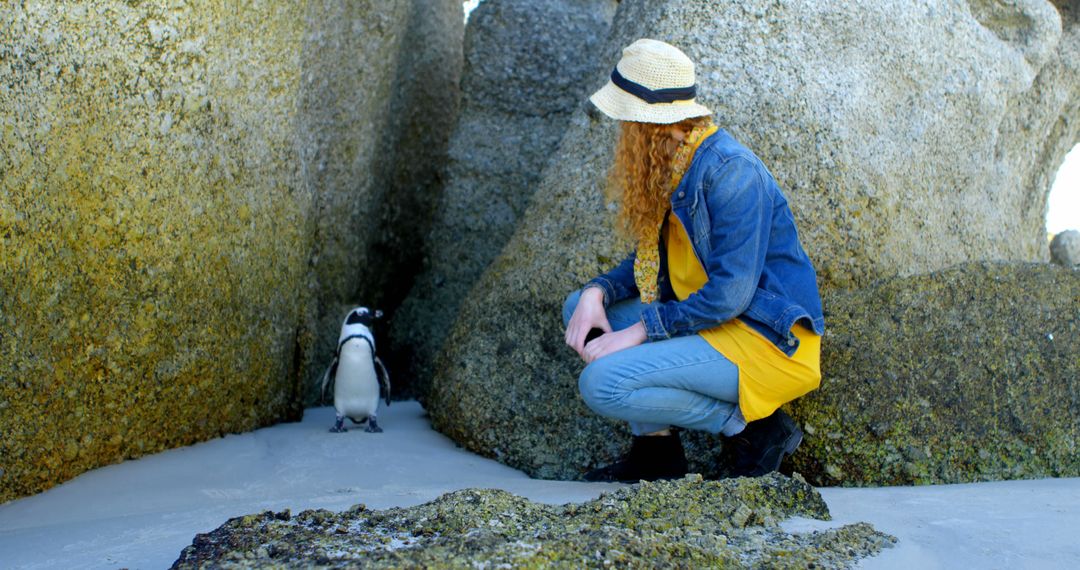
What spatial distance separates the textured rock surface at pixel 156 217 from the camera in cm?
329

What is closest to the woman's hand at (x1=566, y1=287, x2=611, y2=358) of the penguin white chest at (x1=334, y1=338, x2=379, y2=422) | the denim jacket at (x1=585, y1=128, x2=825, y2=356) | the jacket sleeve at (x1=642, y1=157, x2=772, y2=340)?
the denim jacket at (x1=585, y1=128, x2=825, y2=356)

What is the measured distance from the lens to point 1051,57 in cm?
570

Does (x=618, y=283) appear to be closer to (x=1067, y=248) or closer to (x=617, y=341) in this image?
(x=617, y=341)

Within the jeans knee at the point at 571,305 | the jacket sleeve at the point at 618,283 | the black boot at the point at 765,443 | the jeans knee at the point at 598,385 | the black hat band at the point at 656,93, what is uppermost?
the black hat band at the point at 656,93

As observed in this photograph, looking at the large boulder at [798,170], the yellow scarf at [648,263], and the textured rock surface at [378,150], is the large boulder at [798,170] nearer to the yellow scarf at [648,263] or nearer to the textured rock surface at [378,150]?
the yellow scarf at [648,263]

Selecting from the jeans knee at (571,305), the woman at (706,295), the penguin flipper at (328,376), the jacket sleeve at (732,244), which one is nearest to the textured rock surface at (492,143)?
the penguin flipper at (328,376)

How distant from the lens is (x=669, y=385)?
3.27m

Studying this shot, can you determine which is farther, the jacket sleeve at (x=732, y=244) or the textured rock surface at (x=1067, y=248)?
the textured rock surface at (x=1067, y=248)

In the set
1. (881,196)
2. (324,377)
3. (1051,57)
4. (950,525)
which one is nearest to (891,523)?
(950,525)

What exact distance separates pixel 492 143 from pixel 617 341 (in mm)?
3057

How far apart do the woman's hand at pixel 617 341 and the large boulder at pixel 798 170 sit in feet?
2.47

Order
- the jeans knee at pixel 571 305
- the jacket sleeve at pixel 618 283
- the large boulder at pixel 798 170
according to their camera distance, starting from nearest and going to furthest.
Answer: the jacket sleeve at pixel 618 283
the jeans knee at pixel 571 305
the large boulder at pixel 798 170

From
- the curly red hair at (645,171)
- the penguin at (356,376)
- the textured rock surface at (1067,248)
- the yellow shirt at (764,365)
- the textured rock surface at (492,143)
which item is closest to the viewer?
the yellow shirt at (764,365)

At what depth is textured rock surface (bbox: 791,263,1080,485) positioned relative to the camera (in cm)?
353
